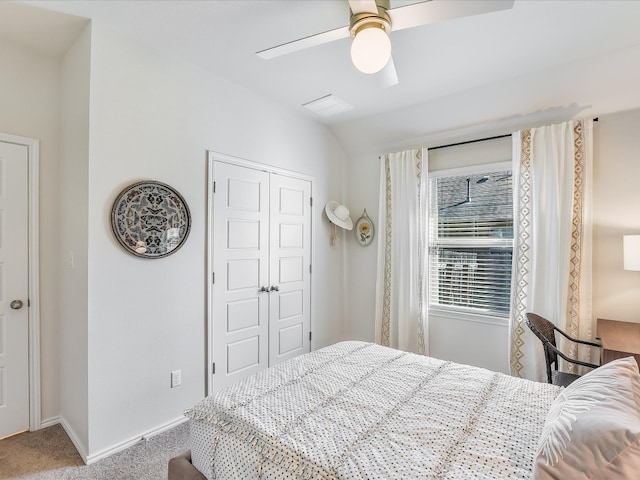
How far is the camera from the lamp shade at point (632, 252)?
2217mm

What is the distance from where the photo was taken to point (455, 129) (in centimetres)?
332

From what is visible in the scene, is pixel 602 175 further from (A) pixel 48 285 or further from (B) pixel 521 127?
(A) pixel 48 285

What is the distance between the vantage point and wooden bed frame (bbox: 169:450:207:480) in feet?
4.85

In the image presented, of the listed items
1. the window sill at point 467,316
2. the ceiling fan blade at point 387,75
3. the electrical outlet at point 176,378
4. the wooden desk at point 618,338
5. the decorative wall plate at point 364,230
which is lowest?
the electrical outlet at point 176,378

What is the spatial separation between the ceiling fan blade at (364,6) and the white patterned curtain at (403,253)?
2.12m

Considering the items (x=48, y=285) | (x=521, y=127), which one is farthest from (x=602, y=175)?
(x=48, y=285)

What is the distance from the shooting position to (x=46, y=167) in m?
2.52

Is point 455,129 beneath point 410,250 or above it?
above

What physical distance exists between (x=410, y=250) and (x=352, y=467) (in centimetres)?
263

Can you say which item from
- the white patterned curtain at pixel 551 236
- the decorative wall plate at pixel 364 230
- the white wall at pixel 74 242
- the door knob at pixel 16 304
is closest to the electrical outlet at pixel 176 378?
the white wall at pixel 74 242

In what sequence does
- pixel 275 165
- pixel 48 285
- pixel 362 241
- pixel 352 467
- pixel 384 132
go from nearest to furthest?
pixel 352 467 < pixel 48 285 < pixel 275 165 < pixel 384 132 < pixel 362 241

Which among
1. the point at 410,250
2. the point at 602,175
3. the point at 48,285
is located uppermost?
the point at 602,175

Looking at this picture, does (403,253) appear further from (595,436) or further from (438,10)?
(595,436)

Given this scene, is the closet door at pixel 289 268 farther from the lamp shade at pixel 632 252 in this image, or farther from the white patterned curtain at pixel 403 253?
the lamp shade at pixel 632 252
